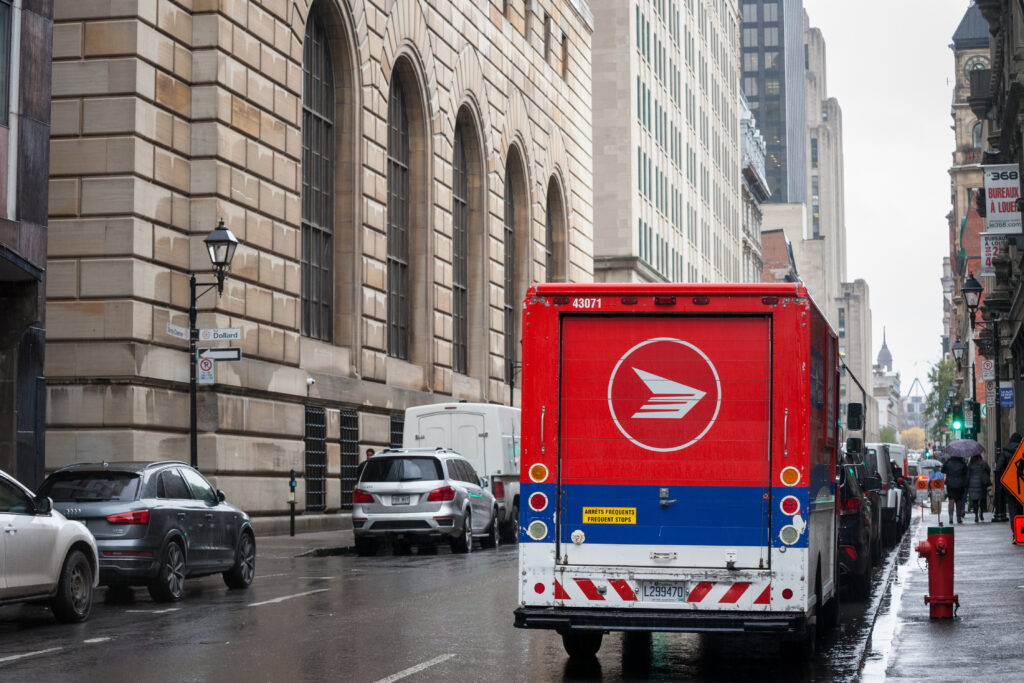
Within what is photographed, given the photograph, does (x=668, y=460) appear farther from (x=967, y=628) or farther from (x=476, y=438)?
(x=476, y=438)

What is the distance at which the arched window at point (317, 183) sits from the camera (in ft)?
123

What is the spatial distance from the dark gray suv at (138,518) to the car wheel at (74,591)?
1264 mm

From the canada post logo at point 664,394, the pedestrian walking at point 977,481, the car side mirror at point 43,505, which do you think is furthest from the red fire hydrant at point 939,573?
the pedestrian walking at point 977,481

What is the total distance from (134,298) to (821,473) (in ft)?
63.4

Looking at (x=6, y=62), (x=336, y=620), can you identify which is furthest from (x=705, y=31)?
(x=336, y=620)

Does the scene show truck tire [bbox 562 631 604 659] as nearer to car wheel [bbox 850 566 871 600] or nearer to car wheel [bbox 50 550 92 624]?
car wheel [bbox 50 550 92 624]

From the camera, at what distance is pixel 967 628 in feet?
46.5

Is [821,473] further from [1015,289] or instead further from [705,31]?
[705,31]

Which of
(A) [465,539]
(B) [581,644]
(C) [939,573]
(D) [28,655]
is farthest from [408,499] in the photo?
(B) [581,644]

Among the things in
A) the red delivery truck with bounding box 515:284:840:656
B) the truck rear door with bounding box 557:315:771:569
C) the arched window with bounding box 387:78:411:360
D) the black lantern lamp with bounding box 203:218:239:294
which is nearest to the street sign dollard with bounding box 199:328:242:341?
the black lantern lamp with bounding box 203:218:239:294

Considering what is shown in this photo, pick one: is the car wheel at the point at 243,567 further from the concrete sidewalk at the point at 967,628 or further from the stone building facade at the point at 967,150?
the stone building facade at the point at 967,150

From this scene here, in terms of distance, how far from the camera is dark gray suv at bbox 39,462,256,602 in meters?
17.2

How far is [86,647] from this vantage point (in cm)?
1329

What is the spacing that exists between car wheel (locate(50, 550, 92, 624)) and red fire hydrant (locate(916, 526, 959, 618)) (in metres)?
8.34
